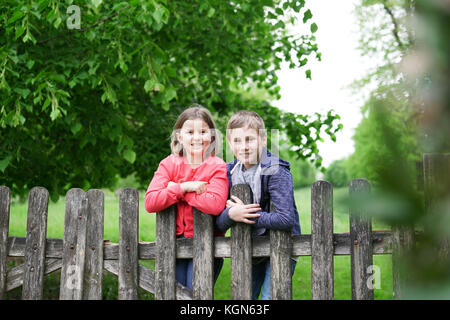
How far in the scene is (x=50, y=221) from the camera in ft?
27.2

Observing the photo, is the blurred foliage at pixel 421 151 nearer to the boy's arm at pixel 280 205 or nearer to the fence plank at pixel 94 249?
the boy's arm at pixel 280 205

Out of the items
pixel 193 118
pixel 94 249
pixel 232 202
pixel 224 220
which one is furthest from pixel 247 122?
pixel 94 249

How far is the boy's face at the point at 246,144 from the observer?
2.79 meters

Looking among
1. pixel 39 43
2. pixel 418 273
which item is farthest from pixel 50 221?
pixel 418 273

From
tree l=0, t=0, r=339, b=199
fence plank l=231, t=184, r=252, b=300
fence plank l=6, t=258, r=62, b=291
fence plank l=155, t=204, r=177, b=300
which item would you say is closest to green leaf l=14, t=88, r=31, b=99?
tree l=0, t=0, r=339, b=199

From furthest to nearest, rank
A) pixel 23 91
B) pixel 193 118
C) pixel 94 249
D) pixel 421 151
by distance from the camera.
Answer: pixel 23 91 < pixel 94 249 < pixel 193 118 < pixel 421 151

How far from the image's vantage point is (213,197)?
2.72 meters

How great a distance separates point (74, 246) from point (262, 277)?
1.26 m

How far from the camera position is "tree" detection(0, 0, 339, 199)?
412 centimetres

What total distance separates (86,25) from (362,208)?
4.59m

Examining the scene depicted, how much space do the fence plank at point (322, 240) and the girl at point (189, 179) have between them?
1.79ft

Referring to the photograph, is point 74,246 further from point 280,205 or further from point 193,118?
point 280,205

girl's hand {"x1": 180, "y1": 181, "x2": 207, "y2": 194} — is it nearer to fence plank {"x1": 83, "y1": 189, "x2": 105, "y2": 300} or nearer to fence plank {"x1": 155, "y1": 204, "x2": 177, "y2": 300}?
fence plank {"x1": 155, "y1": 204, "x2": 177, "y2": 300}
